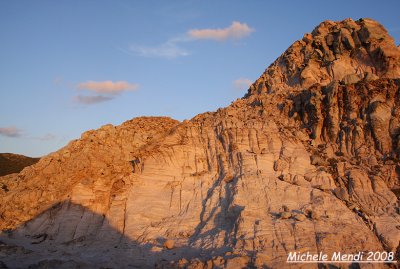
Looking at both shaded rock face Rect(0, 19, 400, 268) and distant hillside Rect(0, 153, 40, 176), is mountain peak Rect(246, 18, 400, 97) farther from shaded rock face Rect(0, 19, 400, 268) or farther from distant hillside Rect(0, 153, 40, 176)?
distant hillside Rect(0, 153, 40, 176)

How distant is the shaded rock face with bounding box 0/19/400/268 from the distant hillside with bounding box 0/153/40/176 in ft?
102

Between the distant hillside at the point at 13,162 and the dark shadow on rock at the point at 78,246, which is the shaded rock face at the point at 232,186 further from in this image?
the distant hillside at the point at 13,162

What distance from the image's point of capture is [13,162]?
233 feet

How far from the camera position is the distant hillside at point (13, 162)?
62053 millimetres

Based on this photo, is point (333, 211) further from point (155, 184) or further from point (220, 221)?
point (155, 184)

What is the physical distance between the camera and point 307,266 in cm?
2120

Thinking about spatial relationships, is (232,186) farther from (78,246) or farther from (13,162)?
(13,162)

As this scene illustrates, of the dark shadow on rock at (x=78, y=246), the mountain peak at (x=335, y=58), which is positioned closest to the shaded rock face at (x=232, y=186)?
the dark shadow on rock at (x=78, y=246)

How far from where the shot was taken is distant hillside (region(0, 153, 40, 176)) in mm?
62053

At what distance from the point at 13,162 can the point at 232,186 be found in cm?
5315

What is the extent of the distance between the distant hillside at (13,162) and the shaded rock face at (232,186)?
31029 mm

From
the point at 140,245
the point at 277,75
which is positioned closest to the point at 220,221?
the point at 140,245

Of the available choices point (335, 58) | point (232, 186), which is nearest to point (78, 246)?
point (232, 186)

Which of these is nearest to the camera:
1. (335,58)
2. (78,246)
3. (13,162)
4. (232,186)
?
(78,246)
